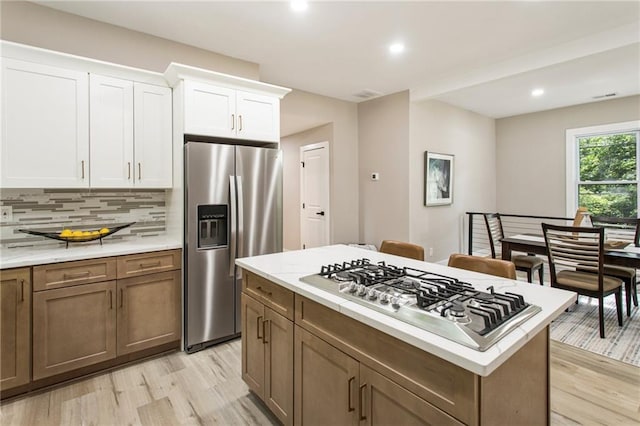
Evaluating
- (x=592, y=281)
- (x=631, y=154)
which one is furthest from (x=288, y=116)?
(x=631, y=154)

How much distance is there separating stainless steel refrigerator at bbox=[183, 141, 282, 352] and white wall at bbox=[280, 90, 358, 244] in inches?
85.9

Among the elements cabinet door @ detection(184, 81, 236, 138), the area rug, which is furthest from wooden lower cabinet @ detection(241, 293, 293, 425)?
the area rug

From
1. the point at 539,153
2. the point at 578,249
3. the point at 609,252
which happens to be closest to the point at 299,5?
the point at 578,249

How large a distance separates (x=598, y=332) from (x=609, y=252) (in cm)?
75

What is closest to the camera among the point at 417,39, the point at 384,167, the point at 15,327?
the point at 15,327

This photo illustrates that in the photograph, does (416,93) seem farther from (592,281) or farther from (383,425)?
(383,425)

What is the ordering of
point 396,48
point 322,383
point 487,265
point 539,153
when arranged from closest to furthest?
point 322,383 < point 487,265 < point 396,48 < point 539,153

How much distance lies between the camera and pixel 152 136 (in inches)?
110

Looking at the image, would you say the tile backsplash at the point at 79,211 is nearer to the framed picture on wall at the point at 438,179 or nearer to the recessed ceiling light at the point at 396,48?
the recessed ceiling light at the point at 396,48

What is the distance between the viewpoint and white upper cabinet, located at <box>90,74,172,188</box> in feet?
8.34

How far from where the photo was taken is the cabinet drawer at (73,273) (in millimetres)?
2148

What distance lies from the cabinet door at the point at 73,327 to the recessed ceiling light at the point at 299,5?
101 inches

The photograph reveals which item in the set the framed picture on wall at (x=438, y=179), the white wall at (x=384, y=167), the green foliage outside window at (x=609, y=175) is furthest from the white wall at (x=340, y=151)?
the green foliage outside window at (x=609, y=175)

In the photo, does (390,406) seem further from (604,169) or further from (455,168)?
(604,169)
